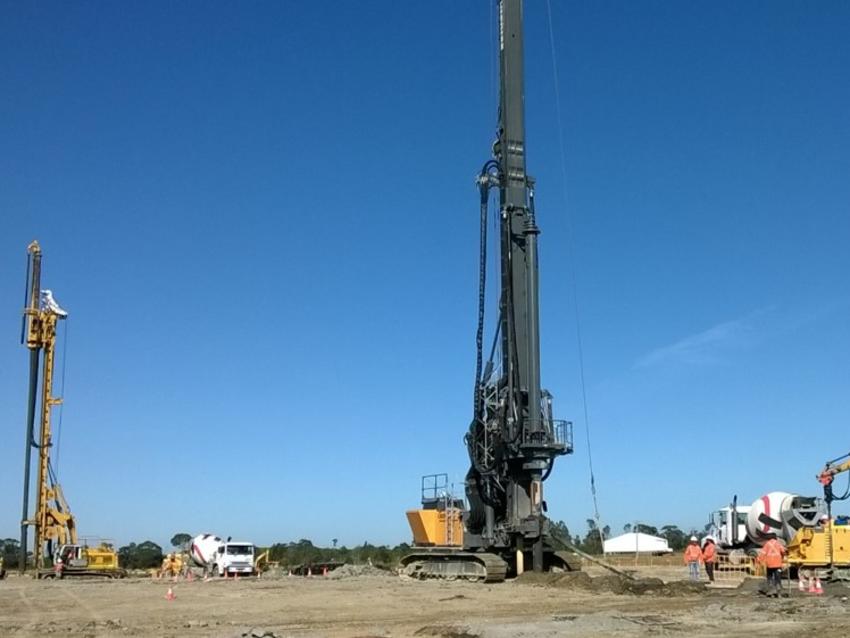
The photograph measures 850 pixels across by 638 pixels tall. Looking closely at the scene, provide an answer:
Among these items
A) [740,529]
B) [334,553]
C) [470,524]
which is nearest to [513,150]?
[470,524]

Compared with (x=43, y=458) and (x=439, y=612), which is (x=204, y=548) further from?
(x=439, y=612)

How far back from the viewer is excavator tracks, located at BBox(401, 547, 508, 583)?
32.7 m

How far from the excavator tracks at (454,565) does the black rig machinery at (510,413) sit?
0.12 feet

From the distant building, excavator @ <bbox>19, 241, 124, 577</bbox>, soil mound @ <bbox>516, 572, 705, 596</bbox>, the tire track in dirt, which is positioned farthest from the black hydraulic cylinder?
the distant building

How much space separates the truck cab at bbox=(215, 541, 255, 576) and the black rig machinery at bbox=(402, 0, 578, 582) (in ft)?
36.3

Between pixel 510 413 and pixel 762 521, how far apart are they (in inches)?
367

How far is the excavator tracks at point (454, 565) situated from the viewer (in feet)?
107

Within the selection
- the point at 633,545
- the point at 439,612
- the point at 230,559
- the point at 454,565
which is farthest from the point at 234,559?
the point at 633,545

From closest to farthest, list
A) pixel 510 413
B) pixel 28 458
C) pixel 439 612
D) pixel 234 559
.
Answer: pixel 439 612 < pixel 510 413 < pixel 234 559 < pixel 28 458

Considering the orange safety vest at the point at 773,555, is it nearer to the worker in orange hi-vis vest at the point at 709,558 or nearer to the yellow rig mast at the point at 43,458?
the worker in orange hi-vis vest at the point at 709,558

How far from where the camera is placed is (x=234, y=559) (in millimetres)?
45344

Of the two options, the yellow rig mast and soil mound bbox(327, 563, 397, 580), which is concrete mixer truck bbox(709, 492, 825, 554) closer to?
soil mound bbox(327, 563, 397, 580)

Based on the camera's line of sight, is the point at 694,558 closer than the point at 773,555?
No

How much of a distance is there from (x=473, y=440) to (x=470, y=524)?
3181 mm
